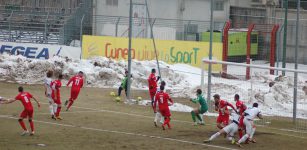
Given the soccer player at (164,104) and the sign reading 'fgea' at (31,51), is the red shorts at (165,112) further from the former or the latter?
the sign reading 'fgea' at (31,51)

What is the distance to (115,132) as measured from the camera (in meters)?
23.7

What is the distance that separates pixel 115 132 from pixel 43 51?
80.4 ft

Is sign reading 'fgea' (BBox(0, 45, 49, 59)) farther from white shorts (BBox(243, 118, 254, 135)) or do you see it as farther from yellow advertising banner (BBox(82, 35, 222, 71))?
white shorts (BBox(243, 118, 254, 135))

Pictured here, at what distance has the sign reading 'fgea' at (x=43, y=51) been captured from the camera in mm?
47000

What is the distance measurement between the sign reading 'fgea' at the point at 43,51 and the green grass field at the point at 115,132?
1477cm

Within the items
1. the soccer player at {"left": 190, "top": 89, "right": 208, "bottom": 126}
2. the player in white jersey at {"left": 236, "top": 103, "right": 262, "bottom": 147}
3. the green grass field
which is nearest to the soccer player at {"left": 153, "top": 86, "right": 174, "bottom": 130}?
the green grass field

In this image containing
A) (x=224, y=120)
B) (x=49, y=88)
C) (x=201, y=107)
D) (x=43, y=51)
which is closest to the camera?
(x=224, y=120)

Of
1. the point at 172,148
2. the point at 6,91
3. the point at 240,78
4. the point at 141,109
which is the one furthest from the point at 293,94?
the point at 6,91

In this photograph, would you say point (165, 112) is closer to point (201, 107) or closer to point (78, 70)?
point (201, 107)

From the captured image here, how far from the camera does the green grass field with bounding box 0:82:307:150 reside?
2088cm

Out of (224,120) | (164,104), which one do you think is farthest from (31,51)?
(224,120)

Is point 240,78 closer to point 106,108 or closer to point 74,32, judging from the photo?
point 106,108

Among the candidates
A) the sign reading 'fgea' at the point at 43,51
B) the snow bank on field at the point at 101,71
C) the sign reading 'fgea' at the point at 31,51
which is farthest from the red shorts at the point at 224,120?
the sign reading 'fgea' at the point at 31,51

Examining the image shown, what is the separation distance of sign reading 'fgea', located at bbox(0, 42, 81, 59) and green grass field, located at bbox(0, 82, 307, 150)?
48.4ft
